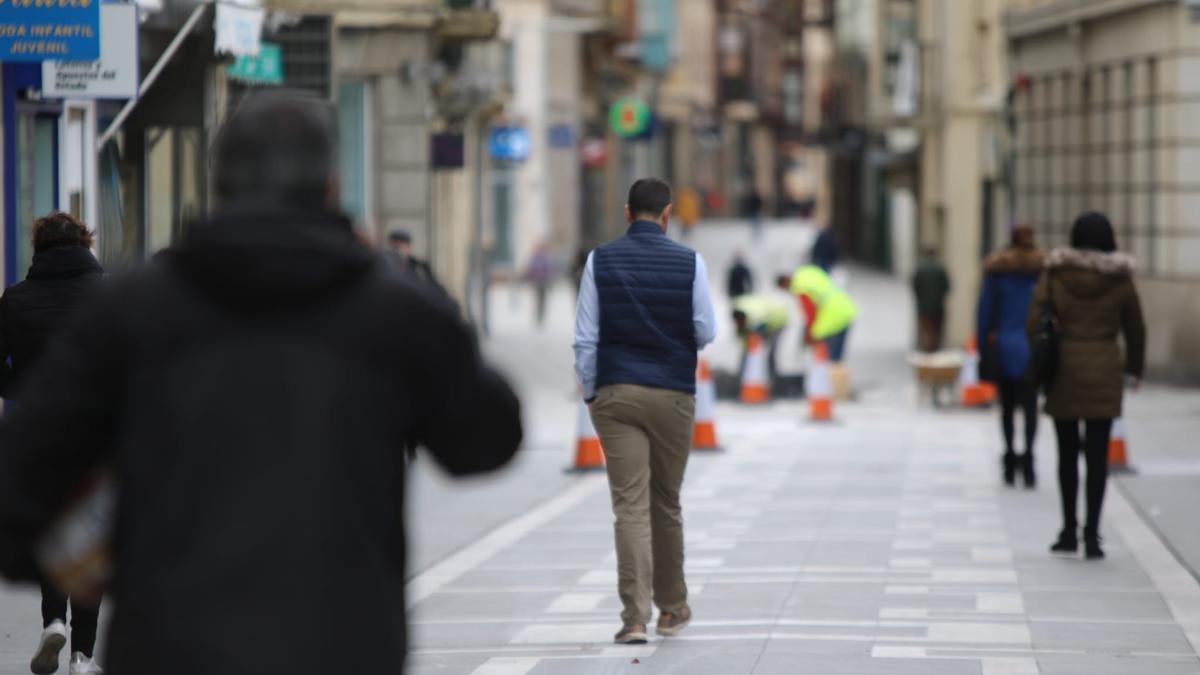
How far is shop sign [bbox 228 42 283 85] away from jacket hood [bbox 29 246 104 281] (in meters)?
11.9

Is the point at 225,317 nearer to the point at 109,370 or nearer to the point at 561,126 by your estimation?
the point at 109,370

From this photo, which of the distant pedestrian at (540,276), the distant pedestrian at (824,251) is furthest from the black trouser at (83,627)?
the distant pedestrian at (540,276)

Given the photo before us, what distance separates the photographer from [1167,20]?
28.0 m

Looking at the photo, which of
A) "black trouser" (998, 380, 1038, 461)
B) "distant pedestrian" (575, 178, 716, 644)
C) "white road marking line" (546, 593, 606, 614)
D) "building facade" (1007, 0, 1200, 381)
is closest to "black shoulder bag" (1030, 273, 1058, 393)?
"white road marking line" (546, 593, 606, 614)

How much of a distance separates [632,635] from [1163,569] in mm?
3677

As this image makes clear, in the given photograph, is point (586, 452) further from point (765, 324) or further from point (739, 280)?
point (739, 280)

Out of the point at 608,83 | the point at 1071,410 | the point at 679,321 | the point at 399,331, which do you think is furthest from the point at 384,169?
the point at 608,83

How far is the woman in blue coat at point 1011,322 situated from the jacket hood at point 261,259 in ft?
42.1

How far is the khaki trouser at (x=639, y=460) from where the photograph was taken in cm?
949

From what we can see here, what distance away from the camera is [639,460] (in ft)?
31.2

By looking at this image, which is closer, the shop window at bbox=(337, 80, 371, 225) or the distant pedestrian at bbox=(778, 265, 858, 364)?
the distant pedestrian at bbox=(778, 265, 858, 364)

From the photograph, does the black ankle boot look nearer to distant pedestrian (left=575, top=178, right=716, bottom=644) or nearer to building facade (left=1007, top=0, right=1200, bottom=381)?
distant pedestrian (left=575, top=178, right=716, bottom=644)

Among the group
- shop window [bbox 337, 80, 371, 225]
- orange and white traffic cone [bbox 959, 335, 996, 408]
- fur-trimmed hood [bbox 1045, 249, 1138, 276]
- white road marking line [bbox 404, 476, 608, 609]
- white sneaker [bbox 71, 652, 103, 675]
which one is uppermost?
shop window [bbox 337, 80, 371, 225]

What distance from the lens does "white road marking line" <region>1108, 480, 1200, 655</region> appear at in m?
10.5
